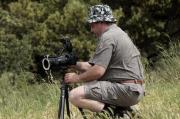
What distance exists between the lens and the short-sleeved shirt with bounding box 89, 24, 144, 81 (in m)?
6.52

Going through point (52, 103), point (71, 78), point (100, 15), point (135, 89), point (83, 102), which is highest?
point (100, 15)

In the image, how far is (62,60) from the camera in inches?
255

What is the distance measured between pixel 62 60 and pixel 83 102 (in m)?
0.53

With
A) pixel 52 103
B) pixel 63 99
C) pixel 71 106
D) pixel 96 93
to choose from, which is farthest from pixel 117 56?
pixel 52 103

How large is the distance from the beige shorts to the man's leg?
0.04 meters

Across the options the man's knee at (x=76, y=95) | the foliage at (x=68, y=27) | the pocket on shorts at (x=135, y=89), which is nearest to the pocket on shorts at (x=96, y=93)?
the man's knee at (x=76, y=95)

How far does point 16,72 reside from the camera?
46.3 feet

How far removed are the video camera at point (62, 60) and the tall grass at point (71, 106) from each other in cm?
67

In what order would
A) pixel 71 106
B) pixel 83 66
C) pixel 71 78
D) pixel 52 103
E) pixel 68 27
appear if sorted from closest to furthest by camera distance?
pixel 71 78, pixel 83 66, pixel 71 106, pixel 52 103, pixel 68 27

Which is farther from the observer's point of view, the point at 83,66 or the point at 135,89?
the point at 83,66

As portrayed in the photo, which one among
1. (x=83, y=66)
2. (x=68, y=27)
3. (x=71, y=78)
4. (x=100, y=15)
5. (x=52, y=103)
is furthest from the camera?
(x=68, y=27)

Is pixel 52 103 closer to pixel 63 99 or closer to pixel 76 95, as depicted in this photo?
pixel 76 95

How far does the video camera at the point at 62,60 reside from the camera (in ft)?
21.1

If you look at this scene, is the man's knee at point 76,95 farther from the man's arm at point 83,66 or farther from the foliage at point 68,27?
the foliage at point 68,27
